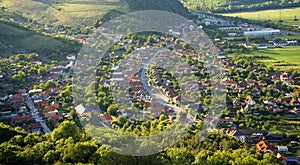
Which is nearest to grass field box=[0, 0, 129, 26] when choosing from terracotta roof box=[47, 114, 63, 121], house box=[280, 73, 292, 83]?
house box=[280, 73, 292, 83]

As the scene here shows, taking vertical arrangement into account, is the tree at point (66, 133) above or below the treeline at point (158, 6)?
below

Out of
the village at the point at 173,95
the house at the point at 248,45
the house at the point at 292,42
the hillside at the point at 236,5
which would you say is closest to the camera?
the village at the point at 173,95

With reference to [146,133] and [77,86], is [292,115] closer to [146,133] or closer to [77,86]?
[146,133]

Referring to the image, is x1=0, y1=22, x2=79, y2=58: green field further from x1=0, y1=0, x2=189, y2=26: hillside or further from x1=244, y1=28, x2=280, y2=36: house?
x1=244, y1=28, x2=280, y2=36: house

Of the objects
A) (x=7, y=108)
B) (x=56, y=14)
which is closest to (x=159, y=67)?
(x=7, y=108)

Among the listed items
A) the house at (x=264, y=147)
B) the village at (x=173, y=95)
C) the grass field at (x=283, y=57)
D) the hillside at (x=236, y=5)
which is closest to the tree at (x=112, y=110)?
the village at (x=173, y=95)

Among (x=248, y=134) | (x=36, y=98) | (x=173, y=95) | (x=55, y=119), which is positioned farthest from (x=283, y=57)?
(x=55, y=119)

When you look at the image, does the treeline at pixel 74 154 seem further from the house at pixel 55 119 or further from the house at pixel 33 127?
the house at pixel 55 119
